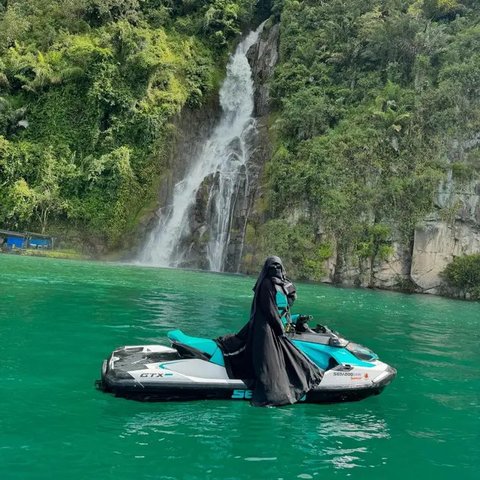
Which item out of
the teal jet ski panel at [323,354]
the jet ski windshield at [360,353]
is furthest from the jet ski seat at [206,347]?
the jet ski windshield at [360,353]

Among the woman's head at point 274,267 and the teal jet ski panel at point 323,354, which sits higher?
the woman's head at point 274,267

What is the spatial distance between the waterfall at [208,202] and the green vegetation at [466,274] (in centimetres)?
1138

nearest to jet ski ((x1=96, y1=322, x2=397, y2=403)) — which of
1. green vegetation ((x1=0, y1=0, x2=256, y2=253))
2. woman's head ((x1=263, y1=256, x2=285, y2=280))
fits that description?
woman's head ((x1=263, y1=256, x2=285, y2=280))

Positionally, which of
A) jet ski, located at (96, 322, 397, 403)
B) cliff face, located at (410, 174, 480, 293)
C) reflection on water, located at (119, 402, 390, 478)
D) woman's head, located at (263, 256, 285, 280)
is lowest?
reflection on water, located at (119, 402, 390, 478)

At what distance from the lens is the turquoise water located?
4480mm

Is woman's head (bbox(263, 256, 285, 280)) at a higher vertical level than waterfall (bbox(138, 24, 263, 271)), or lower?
lower

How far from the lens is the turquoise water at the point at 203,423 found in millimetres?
4480

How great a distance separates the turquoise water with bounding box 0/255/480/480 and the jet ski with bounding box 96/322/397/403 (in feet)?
0.44

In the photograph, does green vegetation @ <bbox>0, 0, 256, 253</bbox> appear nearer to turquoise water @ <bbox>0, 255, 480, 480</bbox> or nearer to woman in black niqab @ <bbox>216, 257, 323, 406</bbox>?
turquoise water @ <bbox>0, 255, 480, 480</bbox>

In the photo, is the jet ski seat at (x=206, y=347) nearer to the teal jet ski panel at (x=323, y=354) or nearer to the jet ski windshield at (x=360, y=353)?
the teal jet ski panel at (x=323, y=354)

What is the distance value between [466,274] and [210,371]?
72.2 feet

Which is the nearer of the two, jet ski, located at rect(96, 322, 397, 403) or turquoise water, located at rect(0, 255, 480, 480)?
turquoise water, located at rect(0, 255, 480, 480)

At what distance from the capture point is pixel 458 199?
26734mm

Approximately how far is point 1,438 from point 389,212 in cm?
2484
